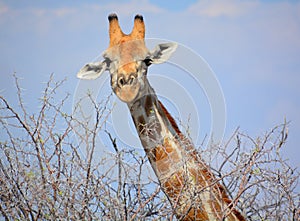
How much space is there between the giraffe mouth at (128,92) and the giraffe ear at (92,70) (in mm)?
414

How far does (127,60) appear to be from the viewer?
5.39 metres

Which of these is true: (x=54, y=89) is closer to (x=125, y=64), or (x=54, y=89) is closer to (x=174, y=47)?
(x=125, y=64)

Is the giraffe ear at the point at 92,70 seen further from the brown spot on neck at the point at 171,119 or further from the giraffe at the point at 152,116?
the brown spot on neck at the point at 171,119

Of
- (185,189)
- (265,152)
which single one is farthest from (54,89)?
(265,152)

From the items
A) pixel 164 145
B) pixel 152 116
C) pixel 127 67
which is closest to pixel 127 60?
pixel 127 67

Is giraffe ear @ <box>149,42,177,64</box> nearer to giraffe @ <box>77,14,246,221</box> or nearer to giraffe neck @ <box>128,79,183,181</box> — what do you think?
giraffe @ <box>77,14,246,221</box>

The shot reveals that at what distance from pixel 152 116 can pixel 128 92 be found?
31 cm

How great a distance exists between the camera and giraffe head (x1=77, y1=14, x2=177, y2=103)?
5183 mm

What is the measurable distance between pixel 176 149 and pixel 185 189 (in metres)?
0.87

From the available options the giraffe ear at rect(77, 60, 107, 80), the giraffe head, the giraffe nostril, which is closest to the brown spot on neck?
the giraffe head

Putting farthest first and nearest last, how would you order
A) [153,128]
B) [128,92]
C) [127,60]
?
[127,60] → [153,128] → [128,92]

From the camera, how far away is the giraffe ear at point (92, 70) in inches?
219

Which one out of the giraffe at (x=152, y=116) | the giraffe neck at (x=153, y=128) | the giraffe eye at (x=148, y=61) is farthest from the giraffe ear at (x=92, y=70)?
the giraffe neck at (x=153, y=128)

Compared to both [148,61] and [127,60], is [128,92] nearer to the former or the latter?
[127,60]
